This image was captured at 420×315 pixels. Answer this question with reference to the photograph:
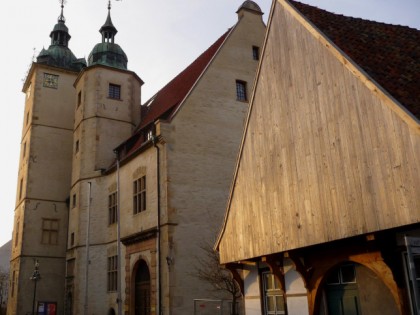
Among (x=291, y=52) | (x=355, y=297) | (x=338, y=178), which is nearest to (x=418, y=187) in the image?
(x=338, y=178)

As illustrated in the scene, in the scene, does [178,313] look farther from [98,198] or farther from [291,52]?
[291,52]

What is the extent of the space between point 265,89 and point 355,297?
548 cm

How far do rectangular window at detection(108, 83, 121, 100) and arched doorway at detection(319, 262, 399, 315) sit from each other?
23408 mm

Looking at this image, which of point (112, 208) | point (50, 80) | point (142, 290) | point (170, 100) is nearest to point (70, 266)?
point (112, 208)

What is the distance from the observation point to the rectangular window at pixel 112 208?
26.4m

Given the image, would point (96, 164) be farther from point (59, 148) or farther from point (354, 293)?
point (354, 293)

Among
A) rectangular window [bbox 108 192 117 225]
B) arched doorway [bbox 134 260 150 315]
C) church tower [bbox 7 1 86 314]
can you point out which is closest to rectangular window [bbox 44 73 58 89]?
church tower [bbox 7 1 86 314]

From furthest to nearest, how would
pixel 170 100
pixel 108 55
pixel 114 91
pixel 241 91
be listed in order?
1. pixel 108 55
2. pixel 114 91
3. pixel 170 100
4. pixel 241 91

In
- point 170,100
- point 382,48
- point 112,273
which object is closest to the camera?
point 382,48

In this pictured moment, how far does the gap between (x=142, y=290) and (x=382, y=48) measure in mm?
16451

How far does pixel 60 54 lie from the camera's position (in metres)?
39.2

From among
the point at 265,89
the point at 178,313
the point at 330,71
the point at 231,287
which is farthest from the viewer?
the point at 178,313

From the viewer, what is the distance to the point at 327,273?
9.96 metres

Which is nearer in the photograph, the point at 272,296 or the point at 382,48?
the point at 382,48
